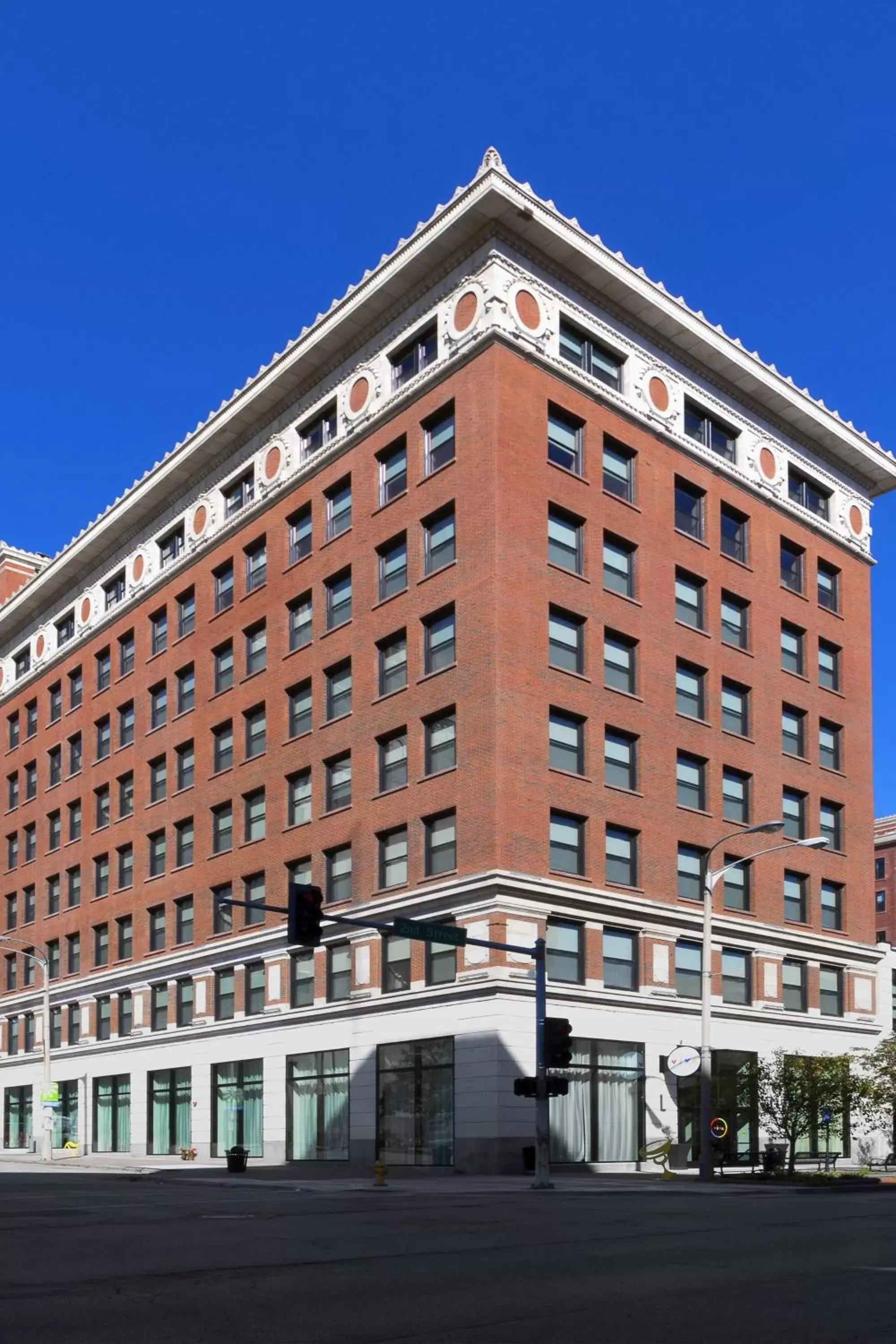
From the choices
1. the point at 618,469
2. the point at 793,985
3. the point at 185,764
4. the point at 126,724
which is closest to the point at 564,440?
the point at 618,469

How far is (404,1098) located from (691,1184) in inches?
439

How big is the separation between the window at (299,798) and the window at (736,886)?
1455cm

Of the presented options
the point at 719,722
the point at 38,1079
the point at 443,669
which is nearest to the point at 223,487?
the point at 443,669

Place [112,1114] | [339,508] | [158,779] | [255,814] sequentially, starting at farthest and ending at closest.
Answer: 1. [112,1114]
2. [158,779]
3. [255,814]
4. [339,508]

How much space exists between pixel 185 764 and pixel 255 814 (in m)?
6.78

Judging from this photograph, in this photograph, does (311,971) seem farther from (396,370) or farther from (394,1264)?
(394,1264)

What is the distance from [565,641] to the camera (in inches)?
1850

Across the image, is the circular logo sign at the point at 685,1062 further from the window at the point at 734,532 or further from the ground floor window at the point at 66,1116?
the ground floor window at the point at 66,1116

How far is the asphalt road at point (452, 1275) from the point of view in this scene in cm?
1156

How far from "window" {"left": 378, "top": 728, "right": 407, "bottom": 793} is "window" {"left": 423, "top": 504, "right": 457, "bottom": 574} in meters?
5.37

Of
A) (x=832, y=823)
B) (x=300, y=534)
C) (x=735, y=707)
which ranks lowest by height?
(x=832, y=823)

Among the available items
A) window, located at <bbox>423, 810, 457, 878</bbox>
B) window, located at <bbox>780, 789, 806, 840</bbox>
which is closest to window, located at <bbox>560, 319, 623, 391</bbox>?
window, located at <bbox>423, 810, 457, 878</bbox>

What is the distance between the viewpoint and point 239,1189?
35344 millimetres

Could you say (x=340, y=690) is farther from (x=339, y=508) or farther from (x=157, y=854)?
(x=157, y=854)
